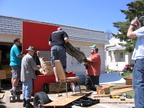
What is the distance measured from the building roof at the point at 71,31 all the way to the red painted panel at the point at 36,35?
8.60ft

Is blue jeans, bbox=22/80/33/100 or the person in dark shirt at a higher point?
the person in dark shirt

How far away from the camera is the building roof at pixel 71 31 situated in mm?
9577

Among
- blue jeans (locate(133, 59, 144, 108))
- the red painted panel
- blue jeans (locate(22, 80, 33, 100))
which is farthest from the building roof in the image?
blue jeans (locate(133, 59, 144, 108))

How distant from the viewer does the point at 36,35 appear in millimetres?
7605

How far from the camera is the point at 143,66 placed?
118 inches

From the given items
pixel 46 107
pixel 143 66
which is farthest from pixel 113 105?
pixel 143 66

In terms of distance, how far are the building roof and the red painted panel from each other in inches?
103

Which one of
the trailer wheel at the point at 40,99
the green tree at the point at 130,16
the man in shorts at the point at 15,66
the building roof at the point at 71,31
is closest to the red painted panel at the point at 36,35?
the man in shorts at the point at 15,66

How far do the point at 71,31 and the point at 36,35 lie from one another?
5277mm

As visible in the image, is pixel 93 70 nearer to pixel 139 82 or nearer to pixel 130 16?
pixel 139 82

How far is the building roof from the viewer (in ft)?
31.4

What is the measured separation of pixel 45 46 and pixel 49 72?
4.21 feet

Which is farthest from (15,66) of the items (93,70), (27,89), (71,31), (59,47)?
(71,31)

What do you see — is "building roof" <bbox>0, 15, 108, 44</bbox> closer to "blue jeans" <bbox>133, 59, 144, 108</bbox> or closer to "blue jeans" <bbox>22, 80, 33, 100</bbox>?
"blue jeans" <bbox>22, 80, 33, 100</bbox>
